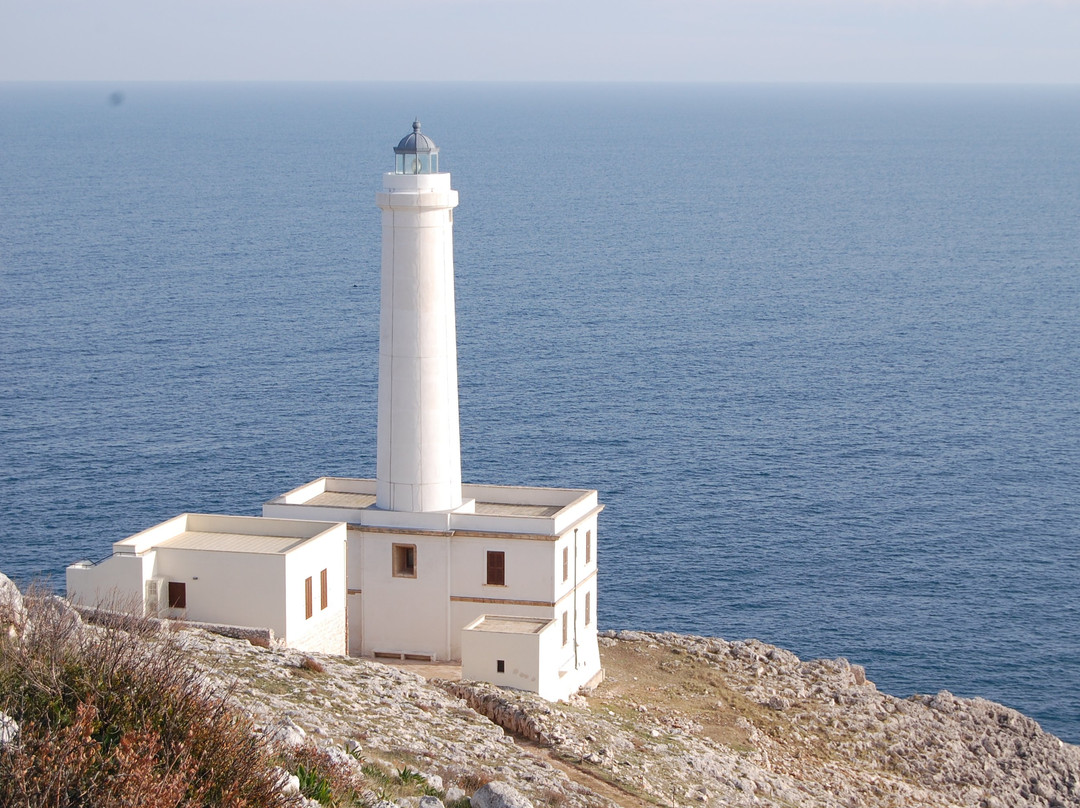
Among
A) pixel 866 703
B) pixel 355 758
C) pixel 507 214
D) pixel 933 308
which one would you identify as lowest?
pixel 866 703

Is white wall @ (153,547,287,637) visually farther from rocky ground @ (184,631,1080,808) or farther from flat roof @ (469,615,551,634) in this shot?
flat roof @ (469,615,551,634)

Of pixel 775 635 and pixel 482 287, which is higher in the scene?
pixel 482 287

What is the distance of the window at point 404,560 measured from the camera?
42406mm

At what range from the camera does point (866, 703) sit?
4488 cm

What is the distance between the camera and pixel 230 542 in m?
40.3

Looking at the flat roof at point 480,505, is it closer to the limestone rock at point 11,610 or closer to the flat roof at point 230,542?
the flat roof at point 230,542

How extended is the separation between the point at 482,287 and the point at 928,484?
6081 cm

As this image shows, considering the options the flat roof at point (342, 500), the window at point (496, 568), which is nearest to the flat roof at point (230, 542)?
the flat roof at point (342, 500)

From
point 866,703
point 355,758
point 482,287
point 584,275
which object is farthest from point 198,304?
point 355,758

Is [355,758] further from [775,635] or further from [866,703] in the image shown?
[775,635]

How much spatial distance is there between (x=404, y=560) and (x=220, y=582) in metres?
6.46

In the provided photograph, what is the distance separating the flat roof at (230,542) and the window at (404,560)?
10.1 ft

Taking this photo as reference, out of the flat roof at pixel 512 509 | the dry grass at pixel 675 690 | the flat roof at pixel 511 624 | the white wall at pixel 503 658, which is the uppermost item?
the flat roof at pixel 512 509

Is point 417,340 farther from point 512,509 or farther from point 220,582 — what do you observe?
point 220,582
